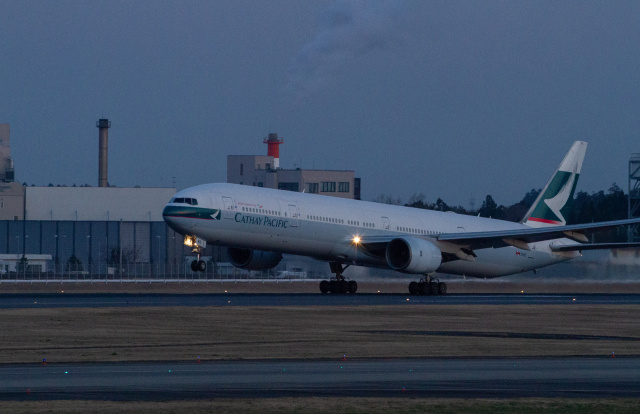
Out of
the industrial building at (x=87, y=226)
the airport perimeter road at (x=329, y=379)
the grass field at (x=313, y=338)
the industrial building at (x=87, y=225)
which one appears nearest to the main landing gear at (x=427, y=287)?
the grass field at (x=313, y=338)

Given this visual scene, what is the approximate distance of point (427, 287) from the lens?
53.9 meters

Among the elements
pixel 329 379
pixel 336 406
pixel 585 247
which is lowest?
pixel 336 406

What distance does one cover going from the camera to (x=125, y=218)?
11862 centimetres

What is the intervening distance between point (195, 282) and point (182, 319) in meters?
38.5

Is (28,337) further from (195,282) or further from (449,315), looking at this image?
(195,282)

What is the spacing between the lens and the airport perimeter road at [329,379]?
1714 centimetres

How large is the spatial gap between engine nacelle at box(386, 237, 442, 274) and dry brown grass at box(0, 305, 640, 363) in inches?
408

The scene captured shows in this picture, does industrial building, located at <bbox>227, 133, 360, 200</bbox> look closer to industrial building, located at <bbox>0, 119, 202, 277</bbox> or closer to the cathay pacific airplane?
industrial building, located at <bbox>0, 119, 202, 277</bbox>

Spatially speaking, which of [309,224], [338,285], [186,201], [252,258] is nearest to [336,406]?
[186,201]

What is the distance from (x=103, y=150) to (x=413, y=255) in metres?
91.2

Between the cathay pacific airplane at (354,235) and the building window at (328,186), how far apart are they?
88.6 m

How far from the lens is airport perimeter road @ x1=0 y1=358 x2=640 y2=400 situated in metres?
A: 17.1

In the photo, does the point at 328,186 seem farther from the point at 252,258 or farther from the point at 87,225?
the point at 252,258

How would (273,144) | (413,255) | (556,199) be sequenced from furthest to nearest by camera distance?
(273,144), (556,199), (413,255)
